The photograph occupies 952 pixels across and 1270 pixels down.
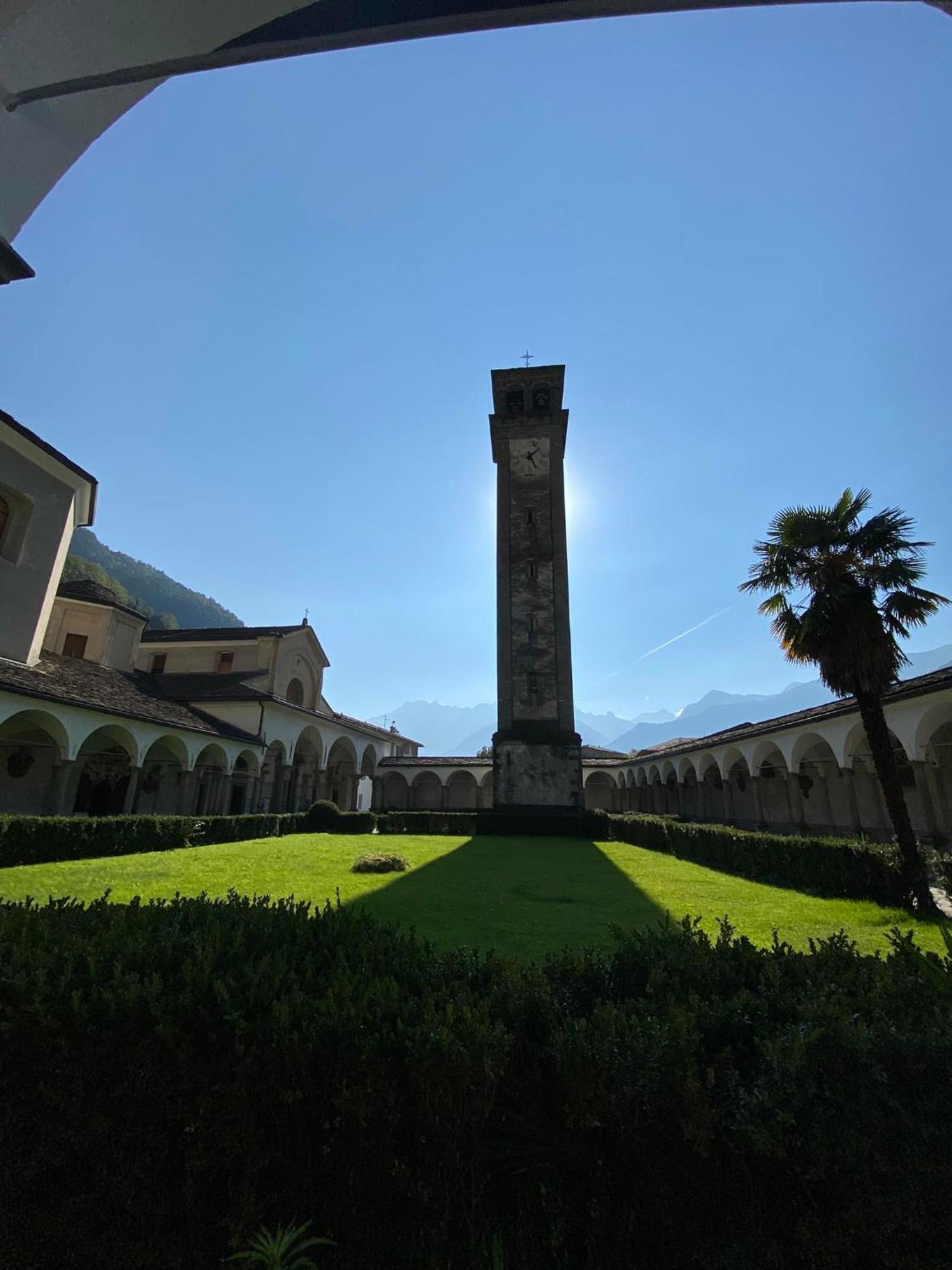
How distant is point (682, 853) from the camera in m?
19.2

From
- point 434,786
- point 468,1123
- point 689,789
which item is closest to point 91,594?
point 434,786

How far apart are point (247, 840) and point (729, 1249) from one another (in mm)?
22904

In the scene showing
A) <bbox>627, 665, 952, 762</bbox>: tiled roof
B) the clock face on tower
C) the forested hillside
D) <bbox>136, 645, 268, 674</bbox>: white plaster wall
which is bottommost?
<bbox>627, 665, 952, 762</bbox>: tiled roof

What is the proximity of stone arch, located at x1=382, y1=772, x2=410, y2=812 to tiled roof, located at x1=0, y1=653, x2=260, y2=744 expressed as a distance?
22438 millimetres

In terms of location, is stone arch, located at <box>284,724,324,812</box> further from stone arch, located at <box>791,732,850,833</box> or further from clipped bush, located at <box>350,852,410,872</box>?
stone arch, located at <box>791,732,850,833</box>

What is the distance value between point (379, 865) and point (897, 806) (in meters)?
11.8

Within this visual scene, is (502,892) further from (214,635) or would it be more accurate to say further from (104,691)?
(214,635)

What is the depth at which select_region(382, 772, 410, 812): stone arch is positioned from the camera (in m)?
47.8

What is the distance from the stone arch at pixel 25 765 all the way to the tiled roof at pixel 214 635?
604 inches

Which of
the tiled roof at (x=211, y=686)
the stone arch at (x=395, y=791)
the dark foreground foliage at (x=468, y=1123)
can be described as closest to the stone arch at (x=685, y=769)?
the stone arch at (x=395, y=791)

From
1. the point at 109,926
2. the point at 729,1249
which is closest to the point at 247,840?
the point at 109,926

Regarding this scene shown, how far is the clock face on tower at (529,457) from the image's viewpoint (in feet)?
118

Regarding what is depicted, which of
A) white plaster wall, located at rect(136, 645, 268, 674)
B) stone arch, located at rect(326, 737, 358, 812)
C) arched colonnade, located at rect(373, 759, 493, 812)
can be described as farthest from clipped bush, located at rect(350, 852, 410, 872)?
arched colonnade, located at rect(373, 759, 493, 812)

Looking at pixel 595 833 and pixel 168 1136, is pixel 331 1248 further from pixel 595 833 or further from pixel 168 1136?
pixel 595 833
